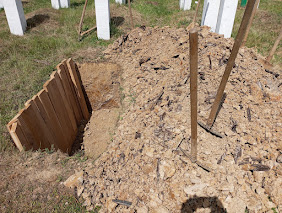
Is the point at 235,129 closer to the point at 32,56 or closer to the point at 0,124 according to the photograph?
the point at 0,124

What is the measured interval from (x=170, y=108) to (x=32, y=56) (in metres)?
4.61

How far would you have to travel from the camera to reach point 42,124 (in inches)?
153

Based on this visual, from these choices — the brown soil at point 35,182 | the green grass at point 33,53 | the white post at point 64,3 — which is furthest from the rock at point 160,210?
the white post at point 64,3

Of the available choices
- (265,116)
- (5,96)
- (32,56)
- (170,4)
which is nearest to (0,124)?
(5,96)

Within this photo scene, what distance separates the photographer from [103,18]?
7000 millimetres

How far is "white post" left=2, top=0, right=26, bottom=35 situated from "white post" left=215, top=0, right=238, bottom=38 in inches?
257

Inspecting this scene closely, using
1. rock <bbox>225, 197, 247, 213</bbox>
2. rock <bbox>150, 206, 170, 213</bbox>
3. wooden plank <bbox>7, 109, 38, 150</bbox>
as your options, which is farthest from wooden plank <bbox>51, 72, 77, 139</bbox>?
rock <bbox>225, 197, 247, 213</bbox>

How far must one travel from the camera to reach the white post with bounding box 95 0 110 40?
6.78 meters

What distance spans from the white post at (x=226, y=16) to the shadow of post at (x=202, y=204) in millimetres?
5162

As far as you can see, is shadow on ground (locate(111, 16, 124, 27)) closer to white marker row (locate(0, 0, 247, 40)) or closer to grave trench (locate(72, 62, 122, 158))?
white marker row (locate(0, 0, 247, 40))

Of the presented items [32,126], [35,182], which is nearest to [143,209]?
[35,182]

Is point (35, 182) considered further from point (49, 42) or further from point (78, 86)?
point (49, 42)

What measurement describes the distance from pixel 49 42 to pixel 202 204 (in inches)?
256

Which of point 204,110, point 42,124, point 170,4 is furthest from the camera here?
point 170,4
